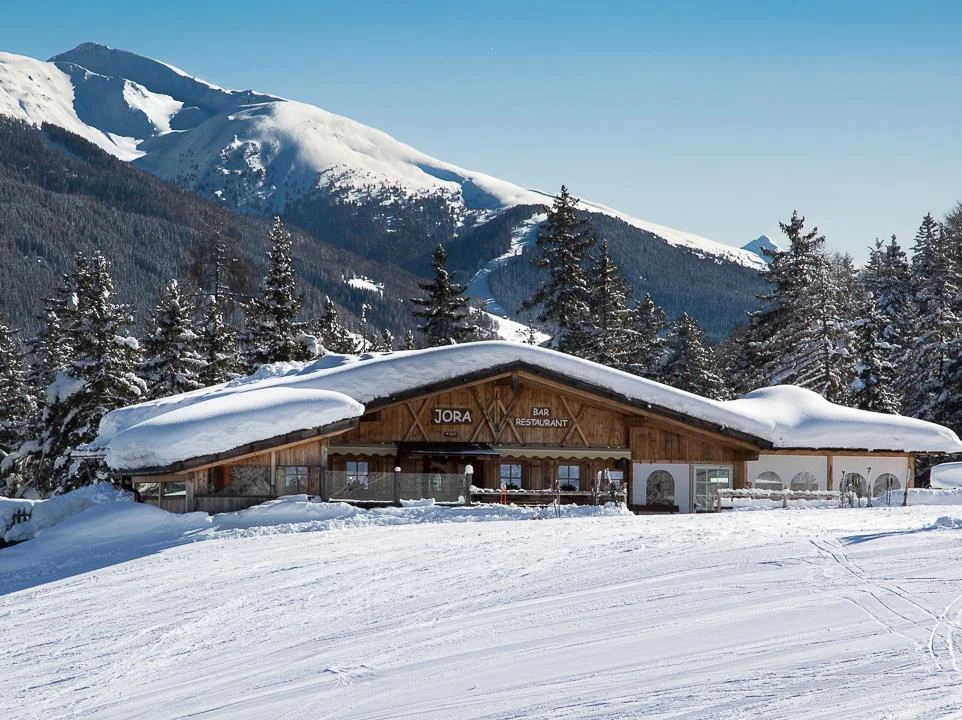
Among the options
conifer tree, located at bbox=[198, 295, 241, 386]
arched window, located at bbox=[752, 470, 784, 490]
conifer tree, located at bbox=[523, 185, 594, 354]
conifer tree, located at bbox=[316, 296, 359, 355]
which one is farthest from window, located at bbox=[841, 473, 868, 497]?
conifer tree, located at bbox=[316, 296, 359, 355]

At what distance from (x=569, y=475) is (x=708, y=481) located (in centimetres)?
438

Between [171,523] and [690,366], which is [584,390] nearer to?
[171,523]

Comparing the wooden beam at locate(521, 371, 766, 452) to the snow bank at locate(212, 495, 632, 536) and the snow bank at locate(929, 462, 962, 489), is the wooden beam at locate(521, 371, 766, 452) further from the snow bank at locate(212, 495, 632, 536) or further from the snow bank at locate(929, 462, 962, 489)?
the snow bank at locate(929, 462, 962, 489)

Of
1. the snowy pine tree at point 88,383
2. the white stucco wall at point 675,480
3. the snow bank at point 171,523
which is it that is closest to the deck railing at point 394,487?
the snow bank at point 171,523

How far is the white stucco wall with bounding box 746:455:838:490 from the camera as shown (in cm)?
3550

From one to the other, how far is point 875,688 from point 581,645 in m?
3.66

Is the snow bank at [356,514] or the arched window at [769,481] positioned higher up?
the arched window at [769,481]

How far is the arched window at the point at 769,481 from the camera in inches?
1385

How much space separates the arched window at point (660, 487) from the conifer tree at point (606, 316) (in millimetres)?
15486

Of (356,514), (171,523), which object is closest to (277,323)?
(171,523)

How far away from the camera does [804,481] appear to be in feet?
117

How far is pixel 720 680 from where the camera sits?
1170cm

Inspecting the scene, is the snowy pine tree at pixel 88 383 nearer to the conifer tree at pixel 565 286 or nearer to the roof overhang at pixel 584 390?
the roof overhang at pixel 584 390

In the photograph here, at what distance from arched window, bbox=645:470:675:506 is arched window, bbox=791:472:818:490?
162 inches
